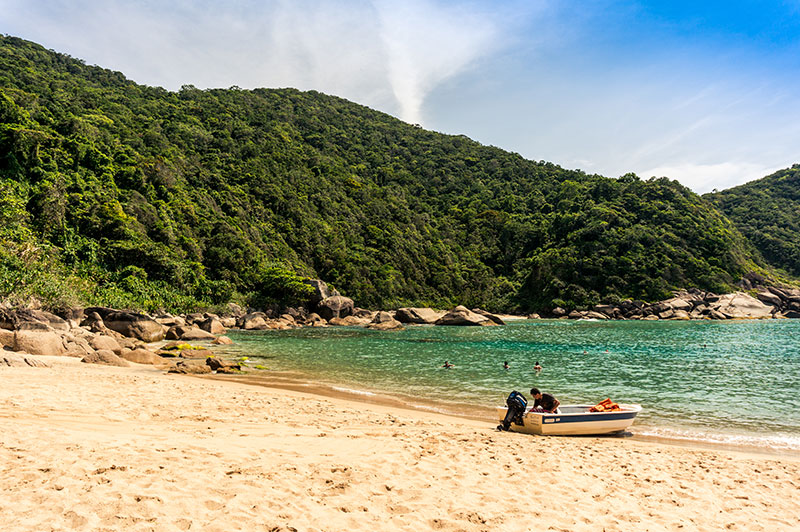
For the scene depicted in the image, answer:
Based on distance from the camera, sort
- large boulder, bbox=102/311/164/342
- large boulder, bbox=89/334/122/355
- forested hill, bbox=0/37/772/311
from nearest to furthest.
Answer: large boulder, bbox=89/334/122/355 → large boulder, bbox=102/311/164/342 → forested hill, bbox=0/37/772/311

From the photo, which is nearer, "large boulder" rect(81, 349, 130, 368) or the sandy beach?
the sandy beach

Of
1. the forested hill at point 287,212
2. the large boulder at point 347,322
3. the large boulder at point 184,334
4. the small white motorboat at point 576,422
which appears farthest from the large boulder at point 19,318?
the large boulder at point 347,322

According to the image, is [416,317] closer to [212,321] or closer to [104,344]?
[212,321]

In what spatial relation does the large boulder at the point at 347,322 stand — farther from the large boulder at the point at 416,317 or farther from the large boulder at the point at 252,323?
the large boulder at the point at 252,323

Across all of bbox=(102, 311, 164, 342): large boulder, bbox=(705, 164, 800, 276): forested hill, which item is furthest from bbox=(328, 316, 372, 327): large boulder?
bbox=(705, 164, 800, 276): forested hill

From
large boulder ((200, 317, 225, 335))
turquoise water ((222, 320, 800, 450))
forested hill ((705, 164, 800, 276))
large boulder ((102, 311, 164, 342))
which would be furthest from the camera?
forested hill ((705, 164, 800, 276))

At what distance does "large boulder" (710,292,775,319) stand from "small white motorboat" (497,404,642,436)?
71292mm

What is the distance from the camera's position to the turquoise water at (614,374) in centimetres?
1188

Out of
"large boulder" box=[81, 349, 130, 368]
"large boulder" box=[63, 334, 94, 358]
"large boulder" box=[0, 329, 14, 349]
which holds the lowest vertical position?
"large boulder" box=[81, 349, 130, 368]

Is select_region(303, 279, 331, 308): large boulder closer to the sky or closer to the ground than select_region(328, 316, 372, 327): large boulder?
closer to the sky

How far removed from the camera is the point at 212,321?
3759 cm

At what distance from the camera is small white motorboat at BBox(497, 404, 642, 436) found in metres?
10.4

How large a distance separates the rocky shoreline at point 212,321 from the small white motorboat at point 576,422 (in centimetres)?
1403

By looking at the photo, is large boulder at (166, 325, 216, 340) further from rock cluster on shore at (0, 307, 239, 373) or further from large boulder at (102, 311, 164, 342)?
rock cluster on shore at (0, 307, 239, 373)
